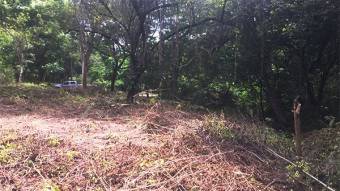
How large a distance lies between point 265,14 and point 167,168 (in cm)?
729

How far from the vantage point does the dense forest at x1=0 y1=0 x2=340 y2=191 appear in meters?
4.64

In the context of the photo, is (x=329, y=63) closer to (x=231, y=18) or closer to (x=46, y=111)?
(x=231, y=18)

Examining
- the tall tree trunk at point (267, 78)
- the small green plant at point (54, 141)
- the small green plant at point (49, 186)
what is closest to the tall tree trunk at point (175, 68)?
the tall tree trunk at point (267, 78)

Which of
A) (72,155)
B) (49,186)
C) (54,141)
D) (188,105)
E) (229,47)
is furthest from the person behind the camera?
(229,47)

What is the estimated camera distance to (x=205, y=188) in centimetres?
425

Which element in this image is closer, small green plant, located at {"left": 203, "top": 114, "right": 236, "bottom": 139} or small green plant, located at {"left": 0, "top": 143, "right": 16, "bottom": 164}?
small green plant, located at {"left": 0, "top": 143, "right": 16, "bottom": 164}

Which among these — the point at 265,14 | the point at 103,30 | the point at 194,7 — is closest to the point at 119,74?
the point at 103,30

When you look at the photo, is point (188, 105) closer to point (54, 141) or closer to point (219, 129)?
point (219, 129)

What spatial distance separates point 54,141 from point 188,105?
19.9 feet

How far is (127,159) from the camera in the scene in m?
5.02

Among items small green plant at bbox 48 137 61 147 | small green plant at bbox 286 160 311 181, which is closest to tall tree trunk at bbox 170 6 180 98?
small green plant at bbox 48 137 61 147

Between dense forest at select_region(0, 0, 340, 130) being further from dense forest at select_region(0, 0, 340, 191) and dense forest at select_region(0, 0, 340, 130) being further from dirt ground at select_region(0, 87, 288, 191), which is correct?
dirt ground at select_region(0, 87, 288, 191)

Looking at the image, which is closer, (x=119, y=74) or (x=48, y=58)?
(x=119, y=74)

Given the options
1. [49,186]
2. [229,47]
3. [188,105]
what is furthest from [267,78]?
[49,186]
